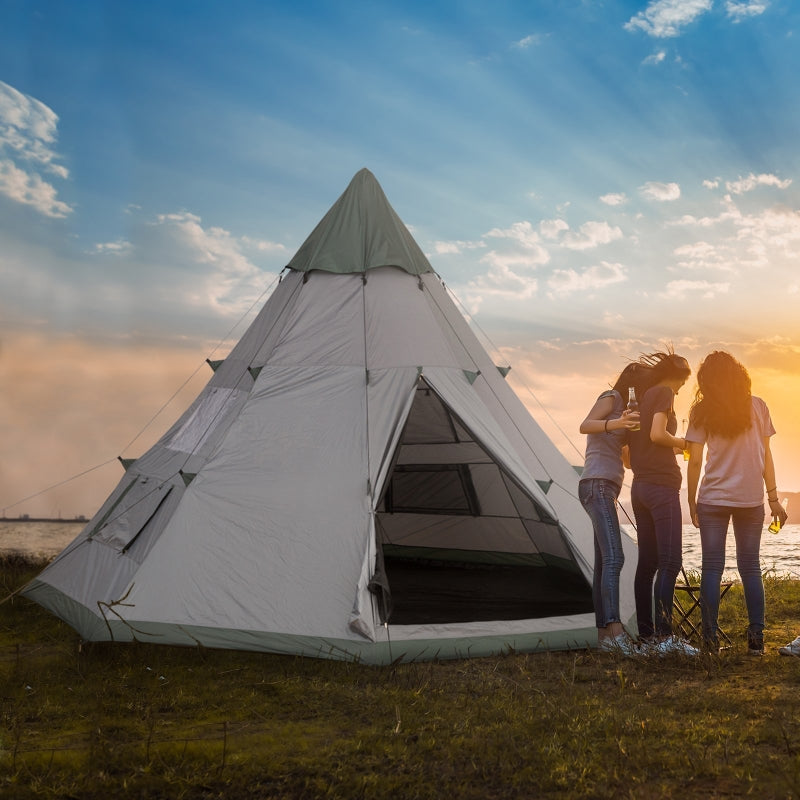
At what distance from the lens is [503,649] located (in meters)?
5.26

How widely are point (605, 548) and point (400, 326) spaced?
2.46 meters

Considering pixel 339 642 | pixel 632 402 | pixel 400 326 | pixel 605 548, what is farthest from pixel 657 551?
pixel 400 326

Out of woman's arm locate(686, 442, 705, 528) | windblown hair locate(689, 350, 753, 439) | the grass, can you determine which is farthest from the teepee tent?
windblown hair locate(689, 350, 753, 439)

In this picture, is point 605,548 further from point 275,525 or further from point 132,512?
point 132,512

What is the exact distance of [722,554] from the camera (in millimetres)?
5039

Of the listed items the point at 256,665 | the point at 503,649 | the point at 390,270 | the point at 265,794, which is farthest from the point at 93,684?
the point at 390,270

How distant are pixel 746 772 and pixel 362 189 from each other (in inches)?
222

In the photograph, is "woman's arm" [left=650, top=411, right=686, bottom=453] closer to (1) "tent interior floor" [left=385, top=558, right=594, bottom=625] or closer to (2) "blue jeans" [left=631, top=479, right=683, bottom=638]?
(2) "blue jeans" [left=631, top=479, right=683, bottom=638]

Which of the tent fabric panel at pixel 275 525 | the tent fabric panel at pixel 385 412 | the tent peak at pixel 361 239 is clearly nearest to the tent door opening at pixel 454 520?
the tent peak at pixel 361 239

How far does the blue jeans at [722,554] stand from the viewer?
5027 millimetres

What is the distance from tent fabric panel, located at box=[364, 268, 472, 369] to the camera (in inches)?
252

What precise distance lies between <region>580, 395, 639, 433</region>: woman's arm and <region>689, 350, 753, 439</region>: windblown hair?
0.43 metres

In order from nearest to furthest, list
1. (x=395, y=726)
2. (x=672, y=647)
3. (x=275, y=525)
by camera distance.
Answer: (x=395, y=726) → (x=672, y=647) → (x=275, y=525)

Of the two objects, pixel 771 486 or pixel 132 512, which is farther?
pixel 132 512
